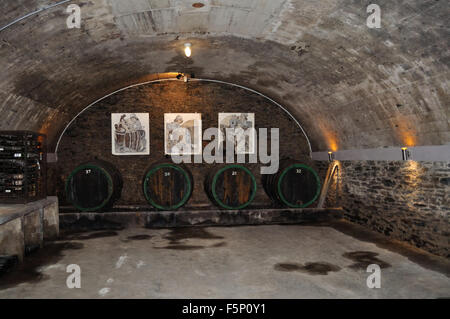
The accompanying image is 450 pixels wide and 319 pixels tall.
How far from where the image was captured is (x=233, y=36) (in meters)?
5.51

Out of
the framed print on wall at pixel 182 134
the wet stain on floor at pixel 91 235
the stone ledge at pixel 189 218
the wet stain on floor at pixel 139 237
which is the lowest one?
the wet stain on floor at pixel 139 237

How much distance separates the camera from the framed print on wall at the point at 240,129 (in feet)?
29.4

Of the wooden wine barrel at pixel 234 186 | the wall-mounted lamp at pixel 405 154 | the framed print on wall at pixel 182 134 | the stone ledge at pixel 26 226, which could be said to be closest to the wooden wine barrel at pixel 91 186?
the stone ledge at pixel 26 226

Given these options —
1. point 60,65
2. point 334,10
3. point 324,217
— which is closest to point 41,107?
point 60,65

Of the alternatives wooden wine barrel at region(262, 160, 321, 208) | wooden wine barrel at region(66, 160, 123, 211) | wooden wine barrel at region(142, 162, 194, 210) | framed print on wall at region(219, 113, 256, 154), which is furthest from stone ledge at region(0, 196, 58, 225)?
framed print on wall at region(219, 113, 256, 154)

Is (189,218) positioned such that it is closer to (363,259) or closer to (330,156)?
(330,156)

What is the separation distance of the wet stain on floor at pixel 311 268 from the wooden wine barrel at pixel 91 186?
12.0 ft

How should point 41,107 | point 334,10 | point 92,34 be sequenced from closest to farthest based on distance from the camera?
1. point 334,10
2. point 92,34
3. point 41,107

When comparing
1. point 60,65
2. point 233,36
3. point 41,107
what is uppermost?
point 233,36

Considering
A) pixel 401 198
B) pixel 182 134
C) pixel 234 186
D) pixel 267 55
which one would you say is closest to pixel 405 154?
pixel 401 198

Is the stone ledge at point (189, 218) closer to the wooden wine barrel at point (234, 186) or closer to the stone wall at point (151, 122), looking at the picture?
the wooden wine barrel at point (234, 186)

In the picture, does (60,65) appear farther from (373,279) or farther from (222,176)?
(373,279)

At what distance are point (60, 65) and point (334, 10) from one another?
146 inches

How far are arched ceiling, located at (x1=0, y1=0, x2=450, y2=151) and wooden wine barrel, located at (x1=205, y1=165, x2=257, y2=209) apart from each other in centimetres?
183
